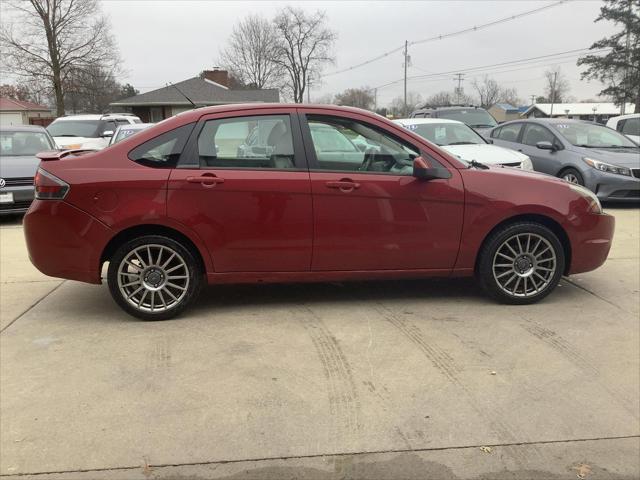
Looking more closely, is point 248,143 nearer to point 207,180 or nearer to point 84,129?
point 207,180

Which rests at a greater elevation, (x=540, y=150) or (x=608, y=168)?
(x=540, y=150)

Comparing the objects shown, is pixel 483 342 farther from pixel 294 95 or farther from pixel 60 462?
pixel 294 95

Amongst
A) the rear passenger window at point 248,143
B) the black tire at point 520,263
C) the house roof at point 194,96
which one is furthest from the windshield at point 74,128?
the house roof at point 194,96

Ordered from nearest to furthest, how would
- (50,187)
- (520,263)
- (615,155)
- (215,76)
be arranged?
(50,187) < (520,263) < (615,155) < (215,76)

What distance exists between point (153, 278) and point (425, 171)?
90.3 inches

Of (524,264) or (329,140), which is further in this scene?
(524,264)

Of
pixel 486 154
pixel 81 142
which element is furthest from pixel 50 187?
pixel 81 142

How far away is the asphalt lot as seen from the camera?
2.77 m

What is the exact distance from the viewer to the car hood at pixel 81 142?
43.1 ft

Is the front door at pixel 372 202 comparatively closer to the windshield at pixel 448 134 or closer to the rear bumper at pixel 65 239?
the rear bumper at pixel 65 239

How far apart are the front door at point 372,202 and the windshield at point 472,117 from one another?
9.96 meters

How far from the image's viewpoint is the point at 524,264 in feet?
15.7

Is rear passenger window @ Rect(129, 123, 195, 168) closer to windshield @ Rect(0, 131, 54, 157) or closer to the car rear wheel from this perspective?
windshield @ Rect(0, 131, 54, 157)

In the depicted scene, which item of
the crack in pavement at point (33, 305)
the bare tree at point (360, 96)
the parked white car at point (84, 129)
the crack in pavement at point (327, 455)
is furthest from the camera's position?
the bare tree at point (360, 96)
